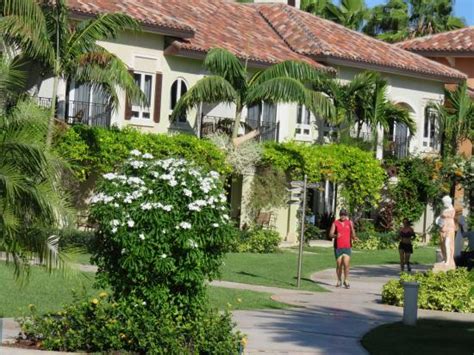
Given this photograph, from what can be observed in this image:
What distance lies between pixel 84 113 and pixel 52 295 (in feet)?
50.8

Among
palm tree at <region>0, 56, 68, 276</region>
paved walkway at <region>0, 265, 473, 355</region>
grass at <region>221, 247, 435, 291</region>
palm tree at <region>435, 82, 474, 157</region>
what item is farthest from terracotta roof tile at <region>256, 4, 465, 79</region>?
palm tree at <region>0, 56, 68, 276</region>

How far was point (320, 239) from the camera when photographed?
43.0m

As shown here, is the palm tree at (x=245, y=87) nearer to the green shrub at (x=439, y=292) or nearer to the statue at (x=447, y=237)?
the statue at (x=447, y=237)

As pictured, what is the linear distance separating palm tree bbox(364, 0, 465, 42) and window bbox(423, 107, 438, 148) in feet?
51.6

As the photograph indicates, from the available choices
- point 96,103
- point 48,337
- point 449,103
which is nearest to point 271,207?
point 96,103

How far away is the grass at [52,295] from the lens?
1898 centimetres

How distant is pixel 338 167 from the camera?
137ft

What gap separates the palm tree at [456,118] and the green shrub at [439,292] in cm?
2416

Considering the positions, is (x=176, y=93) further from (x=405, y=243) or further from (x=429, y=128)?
(x=429, y=128)

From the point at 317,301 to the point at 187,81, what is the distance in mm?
16894

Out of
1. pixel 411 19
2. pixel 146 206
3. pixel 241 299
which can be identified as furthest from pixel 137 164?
pixel 411 19

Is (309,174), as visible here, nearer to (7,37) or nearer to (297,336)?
(7,37)

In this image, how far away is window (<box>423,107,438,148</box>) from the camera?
4981 cm

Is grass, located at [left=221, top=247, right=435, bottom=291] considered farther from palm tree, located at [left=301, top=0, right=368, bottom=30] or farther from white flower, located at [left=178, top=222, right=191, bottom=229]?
palm tree, located at [left=301, top=0, right=368, bottom=30]
